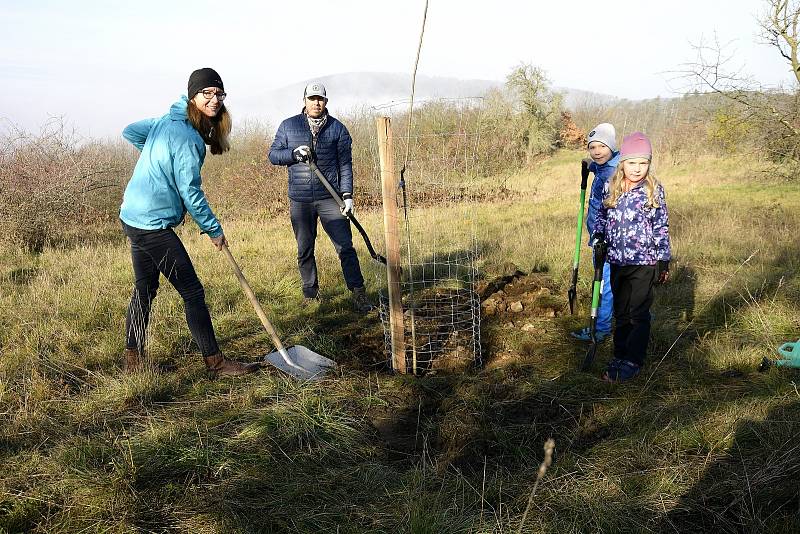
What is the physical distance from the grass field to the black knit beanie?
1750mm

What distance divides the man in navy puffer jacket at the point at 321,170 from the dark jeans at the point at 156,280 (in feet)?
4.81

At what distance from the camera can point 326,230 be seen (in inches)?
184

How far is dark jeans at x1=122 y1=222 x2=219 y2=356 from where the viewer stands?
3062mm

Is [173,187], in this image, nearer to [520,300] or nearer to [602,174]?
[602,174]

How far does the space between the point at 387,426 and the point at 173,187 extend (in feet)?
6.15

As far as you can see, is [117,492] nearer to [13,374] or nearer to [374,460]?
[374,460]

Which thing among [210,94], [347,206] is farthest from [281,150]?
[210,94]

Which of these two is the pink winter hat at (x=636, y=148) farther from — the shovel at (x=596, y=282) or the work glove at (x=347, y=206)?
the work glove at (x=347, y=206)

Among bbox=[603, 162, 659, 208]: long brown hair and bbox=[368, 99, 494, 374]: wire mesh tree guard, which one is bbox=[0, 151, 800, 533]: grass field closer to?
bbox=[368, 99, 494, 374]: wire mesh tree guard

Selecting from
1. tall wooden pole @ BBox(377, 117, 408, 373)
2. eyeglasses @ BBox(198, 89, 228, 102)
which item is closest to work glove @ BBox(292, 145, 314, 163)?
eyeglasses @ BBox(198, 89, 228, 102)

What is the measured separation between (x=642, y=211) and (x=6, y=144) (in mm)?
8497

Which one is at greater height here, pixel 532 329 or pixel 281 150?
pixel 281 150

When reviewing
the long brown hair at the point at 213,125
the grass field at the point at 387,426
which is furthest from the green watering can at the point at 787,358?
the long brown hair at the point at 213,125

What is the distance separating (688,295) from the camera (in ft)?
14.9
